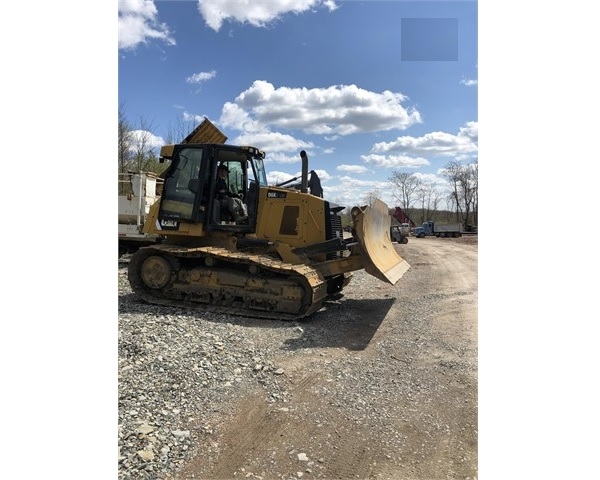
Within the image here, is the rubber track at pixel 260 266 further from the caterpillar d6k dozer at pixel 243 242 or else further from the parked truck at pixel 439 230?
the parked truck at pixel 439 230

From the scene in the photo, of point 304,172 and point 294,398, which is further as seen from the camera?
point 304,172

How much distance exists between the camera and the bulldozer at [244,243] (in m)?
6.50

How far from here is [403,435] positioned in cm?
318

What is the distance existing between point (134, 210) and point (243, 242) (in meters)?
5.33

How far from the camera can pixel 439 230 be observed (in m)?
32.1

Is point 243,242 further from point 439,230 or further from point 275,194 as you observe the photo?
point 439,230

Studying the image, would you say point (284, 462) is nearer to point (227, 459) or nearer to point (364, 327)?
point (227, 459)

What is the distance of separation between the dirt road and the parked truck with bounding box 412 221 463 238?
86.5 feet

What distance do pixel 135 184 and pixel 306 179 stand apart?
5.88 m

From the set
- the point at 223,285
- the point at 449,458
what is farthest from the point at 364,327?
the point at 449,458

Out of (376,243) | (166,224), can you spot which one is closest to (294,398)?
(376,243)

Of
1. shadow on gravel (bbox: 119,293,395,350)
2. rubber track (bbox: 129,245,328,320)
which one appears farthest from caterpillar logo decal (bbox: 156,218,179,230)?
shadow on gravel (bbox: 119,293,395,350)

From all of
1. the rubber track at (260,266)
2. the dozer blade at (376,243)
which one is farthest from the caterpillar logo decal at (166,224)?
the dozer blade at (376,243)

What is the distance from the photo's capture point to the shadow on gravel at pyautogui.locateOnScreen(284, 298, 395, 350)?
5.36 meters
